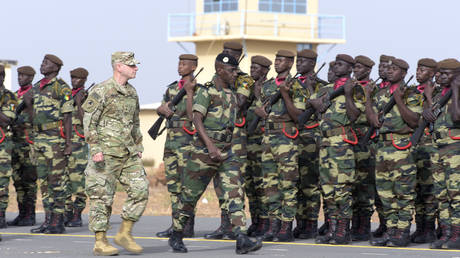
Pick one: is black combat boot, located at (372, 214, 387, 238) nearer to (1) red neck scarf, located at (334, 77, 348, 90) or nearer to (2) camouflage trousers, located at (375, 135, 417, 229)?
(2) camouflage trousers, located at (375, 135, 417, 229)

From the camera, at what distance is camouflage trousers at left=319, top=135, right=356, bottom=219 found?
1230cm

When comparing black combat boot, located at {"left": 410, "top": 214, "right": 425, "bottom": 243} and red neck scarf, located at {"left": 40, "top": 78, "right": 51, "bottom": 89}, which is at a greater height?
red neck scarf, located at {"left": 40, "top": 78, "right": 51, "bottom": 89}

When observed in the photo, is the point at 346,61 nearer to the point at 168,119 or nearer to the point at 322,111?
the point at 322,111

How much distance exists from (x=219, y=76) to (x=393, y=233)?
3038 millimetres

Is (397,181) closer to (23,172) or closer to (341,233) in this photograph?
(341,233)

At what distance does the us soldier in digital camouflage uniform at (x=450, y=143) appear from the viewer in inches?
463

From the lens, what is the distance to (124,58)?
36.4 feet

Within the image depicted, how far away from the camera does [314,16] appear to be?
145ft

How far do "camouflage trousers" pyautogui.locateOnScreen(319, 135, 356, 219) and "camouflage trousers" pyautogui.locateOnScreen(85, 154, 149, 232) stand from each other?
254 cm

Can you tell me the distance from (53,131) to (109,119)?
3.11m

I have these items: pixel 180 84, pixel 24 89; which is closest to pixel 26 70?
pixel 24 89

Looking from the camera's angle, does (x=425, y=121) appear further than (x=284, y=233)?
No

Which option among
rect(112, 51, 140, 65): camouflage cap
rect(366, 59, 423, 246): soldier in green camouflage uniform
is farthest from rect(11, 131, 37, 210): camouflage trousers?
rect(366, 59, 423, 246): soldier in green camouflage uniform

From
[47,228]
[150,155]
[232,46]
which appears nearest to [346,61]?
[232,46]
